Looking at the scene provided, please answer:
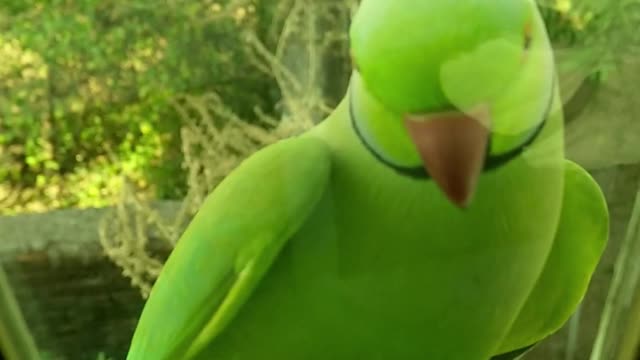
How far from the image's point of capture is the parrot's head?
0.33m

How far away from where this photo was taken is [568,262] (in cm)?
43

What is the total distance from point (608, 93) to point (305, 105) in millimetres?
137

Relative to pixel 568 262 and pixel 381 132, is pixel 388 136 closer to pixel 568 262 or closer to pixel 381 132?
pixel 381 132

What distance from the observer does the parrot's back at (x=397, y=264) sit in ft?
1.19

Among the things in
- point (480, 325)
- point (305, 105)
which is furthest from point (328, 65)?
point (480, 325)

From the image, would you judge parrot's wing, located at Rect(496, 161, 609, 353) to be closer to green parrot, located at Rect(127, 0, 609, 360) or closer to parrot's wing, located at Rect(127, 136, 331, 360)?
green parrot, located at Rect(127, 0, 609, 360)

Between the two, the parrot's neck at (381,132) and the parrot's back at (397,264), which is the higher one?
the parrot's neck at (381,132)

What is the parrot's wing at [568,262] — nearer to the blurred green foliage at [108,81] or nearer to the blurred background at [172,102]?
the blurred background at [172,102]

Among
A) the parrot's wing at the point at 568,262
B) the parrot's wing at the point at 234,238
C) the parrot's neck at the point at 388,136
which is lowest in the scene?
the parrot's wing at the point at 568,262

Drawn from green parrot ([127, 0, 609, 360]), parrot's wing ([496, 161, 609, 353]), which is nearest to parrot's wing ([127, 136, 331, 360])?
green parrot ([127, 0, 609, 360])

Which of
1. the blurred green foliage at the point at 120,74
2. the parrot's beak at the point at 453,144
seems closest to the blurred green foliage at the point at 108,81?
the blurred green foliage at the point at 120,74

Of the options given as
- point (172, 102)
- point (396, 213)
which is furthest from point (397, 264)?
point (172, 102)

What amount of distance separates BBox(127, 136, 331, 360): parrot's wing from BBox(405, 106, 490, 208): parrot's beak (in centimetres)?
4

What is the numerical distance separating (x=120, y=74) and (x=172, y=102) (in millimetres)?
26
